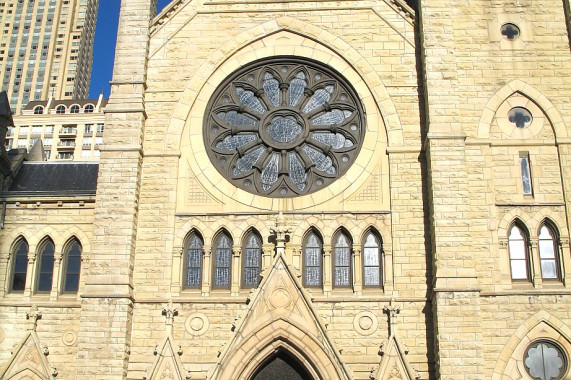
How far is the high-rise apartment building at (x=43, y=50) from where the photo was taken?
333 feet

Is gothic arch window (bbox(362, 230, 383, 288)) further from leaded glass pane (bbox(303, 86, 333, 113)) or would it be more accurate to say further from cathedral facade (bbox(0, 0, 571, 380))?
leaded glass pane (bbox(303, 86, 333, 113))

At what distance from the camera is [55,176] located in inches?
881

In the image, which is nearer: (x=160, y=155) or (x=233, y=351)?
(x=233, y=351)

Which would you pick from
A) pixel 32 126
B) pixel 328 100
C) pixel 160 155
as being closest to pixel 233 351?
pixel 160 155

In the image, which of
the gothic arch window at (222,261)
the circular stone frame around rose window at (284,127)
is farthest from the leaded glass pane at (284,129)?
the gothic arch window at (222,261)

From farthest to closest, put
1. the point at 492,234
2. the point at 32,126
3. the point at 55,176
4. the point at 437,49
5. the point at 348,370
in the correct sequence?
1. the point at 32,126
2. the point at 55,176
3. the point at 437,49
4. the point at 492,234
5. the point at 348,370

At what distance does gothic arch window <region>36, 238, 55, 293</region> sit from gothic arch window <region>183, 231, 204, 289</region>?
3.48 meters

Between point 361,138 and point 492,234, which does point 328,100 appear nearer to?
point 361,138

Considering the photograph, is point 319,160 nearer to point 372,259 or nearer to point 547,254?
point 372,259

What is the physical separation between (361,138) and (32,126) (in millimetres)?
72926

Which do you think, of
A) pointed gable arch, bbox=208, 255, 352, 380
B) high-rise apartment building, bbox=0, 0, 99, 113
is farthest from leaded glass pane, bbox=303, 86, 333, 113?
high-rise apartment building, bbox=0, 0, 99, 113

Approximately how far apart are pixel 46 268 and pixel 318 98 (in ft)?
26.9

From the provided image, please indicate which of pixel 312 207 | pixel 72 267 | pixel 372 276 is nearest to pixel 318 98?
pixel 312 207

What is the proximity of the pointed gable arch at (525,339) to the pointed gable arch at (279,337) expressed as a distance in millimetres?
3475
